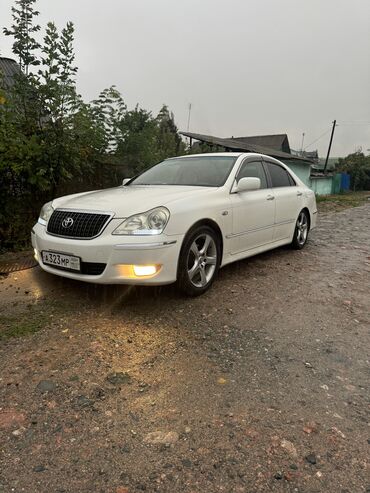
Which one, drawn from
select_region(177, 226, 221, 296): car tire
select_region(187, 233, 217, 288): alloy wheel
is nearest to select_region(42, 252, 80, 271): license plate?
select_region(177, 226, 221, 296): car tire

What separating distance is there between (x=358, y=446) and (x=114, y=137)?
6512 millimetres

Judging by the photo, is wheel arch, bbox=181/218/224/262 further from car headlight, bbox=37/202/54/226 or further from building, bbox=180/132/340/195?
building, bbox=180/132/340/195

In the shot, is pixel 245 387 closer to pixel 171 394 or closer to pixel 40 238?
pixel 171 394

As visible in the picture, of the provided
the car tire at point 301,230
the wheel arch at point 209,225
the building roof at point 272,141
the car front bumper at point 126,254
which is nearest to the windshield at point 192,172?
the wheel arch at point 209,225

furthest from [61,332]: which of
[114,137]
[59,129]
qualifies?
[114,137]

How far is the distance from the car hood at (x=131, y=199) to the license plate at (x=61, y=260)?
1.58 feet

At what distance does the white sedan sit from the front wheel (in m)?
0.88

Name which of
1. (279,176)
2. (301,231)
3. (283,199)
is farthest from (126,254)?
(301,231)

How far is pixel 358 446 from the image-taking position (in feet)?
6.23

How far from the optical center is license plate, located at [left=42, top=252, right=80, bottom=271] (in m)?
3.33

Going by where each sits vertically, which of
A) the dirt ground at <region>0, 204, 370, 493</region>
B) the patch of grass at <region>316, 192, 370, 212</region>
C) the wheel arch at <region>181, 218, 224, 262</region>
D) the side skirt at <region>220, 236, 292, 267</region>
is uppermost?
the wheel arch at <region>181, 218, 224, 262</region>

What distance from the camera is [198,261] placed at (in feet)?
12.2

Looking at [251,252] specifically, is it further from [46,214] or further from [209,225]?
[46,214]

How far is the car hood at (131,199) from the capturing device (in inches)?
134
